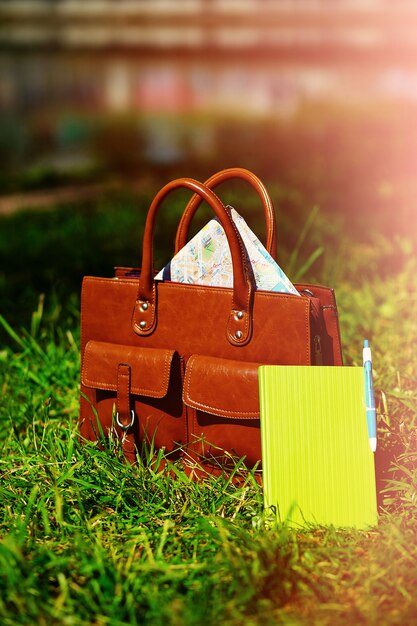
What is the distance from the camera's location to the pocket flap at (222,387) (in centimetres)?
222

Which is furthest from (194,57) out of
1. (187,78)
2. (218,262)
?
(218,262)

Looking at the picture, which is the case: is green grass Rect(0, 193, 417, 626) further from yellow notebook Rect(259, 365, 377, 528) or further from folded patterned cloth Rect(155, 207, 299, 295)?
folded patterned cloth Rect(155, 207, 299, 295)

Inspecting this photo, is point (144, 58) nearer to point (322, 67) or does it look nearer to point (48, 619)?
point (322, 67)

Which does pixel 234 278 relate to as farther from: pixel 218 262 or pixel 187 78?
pixel 187 78

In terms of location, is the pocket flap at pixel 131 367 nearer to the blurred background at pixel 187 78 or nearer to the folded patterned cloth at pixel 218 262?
the folded patterned cloth at pixel 218 262

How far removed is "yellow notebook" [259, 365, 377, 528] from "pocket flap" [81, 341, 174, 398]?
1.07 feet

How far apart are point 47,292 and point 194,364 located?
75.4 inches

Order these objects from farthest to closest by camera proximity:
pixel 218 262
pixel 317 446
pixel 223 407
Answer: pixel 218 262 < pixel 223 407 < pixel 317 446

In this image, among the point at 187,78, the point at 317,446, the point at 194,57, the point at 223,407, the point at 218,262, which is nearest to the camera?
the point at 317,446

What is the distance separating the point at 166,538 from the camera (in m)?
2.05

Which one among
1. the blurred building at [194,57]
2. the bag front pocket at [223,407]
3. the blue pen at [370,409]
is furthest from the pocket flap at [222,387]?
the blurred building at [194,57]

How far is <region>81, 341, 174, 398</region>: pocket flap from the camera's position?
2.35m

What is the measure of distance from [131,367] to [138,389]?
0.21 feet

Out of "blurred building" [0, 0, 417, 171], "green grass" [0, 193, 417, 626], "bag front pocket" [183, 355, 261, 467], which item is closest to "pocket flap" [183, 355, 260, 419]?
"bag front pocket" [183, 355, 261, 467]
